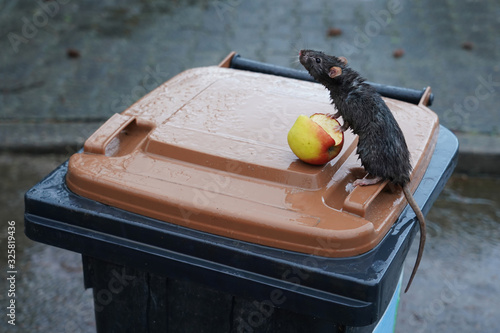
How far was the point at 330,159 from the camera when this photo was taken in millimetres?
1893

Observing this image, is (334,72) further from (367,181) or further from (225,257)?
(225,257)

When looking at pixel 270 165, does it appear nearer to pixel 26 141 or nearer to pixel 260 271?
pixel 260 271

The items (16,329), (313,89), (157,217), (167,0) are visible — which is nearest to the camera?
(157,217)

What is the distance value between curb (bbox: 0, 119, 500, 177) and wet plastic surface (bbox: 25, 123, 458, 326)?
2.75 metres

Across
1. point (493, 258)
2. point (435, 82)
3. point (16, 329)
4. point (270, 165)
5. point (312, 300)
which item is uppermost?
point (270, 165)

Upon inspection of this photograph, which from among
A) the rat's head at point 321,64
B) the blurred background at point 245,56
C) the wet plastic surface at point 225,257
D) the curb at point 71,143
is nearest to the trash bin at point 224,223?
the wet plastic surface at point 225,257

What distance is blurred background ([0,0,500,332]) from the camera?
138 inches

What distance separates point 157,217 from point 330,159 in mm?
561

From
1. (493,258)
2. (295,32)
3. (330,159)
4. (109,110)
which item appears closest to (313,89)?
(330,159)

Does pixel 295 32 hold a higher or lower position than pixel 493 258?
higher

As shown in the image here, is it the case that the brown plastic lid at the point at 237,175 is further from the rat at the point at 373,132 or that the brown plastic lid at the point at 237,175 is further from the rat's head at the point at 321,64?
the rat's head at the point at 321,64

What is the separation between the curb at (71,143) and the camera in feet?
14.9

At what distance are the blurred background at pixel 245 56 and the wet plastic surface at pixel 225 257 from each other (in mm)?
1600

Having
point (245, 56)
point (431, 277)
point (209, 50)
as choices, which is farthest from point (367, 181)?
point (209, 50)
